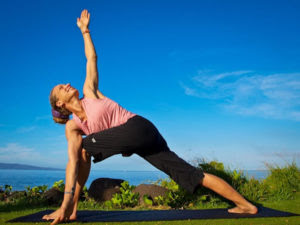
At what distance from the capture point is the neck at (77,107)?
3.35 m

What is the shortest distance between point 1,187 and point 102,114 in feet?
15.2

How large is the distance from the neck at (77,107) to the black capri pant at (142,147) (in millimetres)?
246

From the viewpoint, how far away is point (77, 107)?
335 cm

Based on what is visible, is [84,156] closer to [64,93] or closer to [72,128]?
[72,128]

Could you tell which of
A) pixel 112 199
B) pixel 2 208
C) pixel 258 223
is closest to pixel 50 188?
pixel 2 208

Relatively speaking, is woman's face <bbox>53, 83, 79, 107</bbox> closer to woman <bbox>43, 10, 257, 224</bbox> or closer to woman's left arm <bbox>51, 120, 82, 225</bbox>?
woman <bbox>43, 10, 257, 224</bbox>

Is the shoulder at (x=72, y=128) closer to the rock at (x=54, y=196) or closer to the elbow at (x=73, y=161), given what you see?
the elbow at (x=73, y=161)

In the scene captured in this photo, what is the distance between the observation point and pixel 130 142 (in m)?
3.20

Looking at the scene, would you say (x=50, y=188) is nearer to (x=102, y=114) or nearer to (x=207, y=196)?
(x=207, y=196)

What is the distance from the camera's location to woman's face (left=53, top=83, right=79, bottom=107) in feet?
11.0

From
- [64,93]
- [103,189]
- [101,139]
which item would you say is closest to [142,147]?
[101,139]

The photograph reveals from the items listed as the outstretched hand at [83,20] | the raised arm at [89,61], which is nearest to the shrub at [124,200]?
the raised arm at [89,61]

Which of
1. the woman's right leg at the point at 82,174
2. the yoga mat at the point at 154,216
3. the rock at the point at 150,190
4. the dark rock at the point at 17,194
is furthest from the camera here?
the dark rock at the point at 17,194

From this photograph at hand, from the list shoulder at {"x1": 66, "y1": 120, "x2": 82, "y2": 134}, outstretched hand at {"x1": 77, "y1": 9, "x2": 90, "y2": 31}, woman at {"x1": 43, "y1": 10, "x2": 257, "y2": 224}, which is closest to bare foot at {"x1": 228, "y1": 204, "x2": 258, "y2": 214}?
woman at {"x1": 43, "y1": 10, "x2": 257, "y2": 224}
